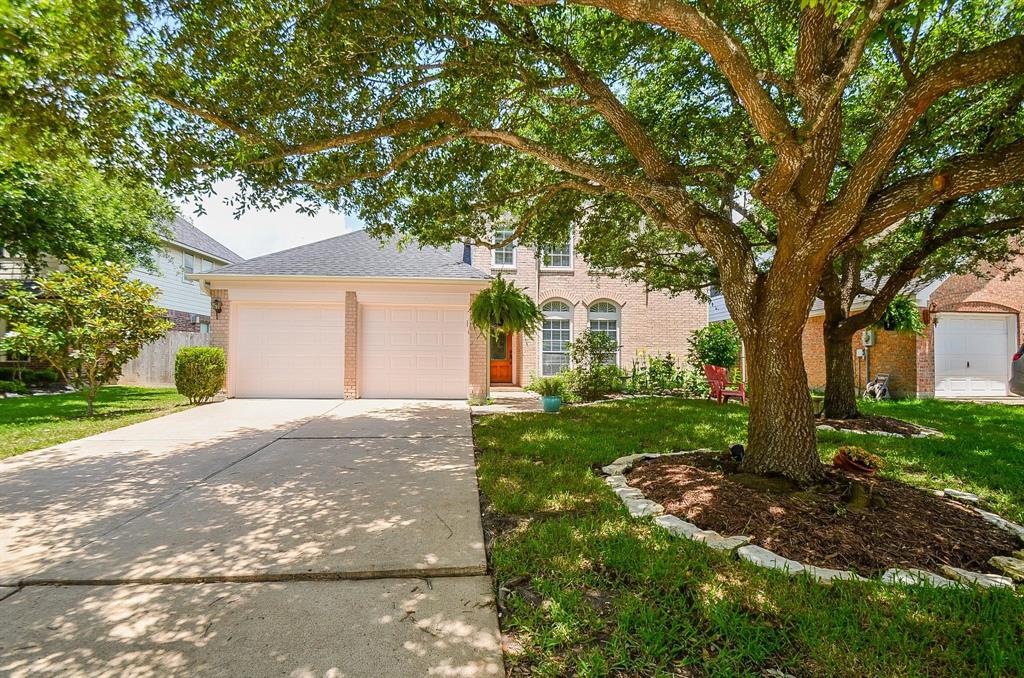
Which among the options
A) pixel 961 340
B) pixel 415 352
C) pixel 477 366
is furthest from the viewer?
pixel 961 340

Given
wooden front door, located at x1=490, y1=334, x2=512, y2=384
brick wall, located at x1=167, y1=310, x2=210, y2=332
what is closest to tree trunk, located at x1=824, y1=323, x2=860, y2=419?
wooden front door, located at x1=490, y1=334, x2=512, y2=384

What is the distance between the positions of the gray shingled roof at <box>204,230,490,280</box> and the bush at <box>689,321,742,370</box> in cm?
644

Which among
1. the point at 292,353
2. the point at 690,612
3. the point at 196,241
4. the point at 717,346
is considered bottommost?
the point at 690,612

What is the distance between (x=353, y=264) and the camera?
11078mm

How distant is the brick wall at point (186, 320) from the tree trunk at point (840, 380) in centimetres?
2089

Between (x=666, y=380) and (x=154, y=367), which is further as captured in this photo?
(x=154, y=367)

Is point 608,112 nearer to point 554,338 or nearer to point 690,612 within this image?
point 690,612

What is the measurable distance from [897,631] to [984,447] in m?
5.85

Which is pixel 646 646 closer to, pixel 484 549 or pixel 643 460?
pixel 484 549

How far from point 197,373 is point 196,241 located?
536 inches

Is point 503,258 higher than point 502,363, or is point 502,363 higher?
point 503,258

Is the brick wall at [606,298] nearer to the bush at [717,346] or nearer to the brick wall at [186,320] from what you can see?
the bush at [717,346]

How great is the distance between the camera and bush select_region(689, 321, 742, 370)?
12500mm

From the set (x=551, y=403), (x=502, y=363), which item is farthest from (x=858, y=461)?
(x=502, y=363)
